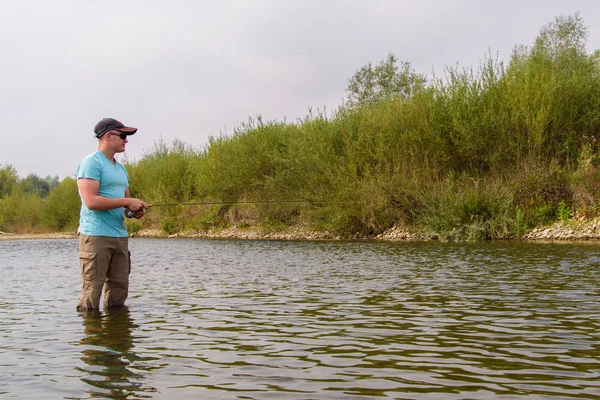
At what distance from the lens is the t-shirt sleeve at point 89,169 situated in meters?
6.91

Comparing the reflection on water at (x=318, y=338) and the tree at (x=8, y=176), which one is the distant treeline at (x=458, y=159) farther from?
the tree at (x=8, y=176)

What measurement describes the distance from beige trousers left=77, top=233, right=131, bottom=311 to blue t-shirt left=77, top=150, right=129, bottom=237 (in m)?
0.09

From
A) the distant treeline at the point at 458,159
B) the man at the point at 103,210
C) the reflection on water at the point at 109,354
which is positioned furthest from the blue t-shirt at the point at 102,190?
the distant treeline at the point at 458,159

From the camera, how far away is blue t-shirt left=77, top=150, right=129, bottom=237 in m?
6.98

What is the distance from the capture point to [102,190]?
709cm

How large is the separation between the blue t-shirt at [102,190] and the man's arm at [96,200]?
0.07m

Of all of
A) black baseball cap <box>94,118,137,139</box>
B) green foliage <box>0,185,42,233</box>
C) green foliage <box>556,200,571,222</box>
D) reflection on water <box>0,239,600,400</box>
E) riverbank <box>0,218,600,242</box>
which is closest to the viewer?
reflection on water <box>0,239,600,400</box>

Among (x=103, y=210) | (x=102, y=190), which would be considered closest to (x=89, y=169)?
(x=102, y=190)

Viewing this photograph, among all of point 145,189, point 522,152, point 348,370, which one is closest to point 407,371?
point 348,370

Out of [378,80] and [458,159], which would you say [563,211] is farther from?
[378,80]

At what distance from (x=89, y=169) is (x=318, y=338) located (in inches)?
122

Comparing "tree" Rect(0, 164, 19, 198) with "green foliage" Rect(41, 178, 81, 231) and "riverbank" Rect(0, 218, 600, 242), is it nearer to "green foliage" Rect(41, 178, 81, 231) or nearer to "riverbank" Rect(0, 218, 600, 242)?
"green foliage" Rect(41, 178, 81, 231)

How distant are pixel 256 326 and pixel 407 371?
7.96ft

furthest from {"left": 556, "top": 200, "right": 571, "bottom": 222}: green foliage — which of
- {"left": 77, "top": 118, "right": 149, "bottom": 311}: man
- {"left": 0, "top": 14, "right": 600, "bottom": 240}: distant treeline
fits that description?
{"left": 77, "top": 118, "right": 149, "bottom": 311}: man
